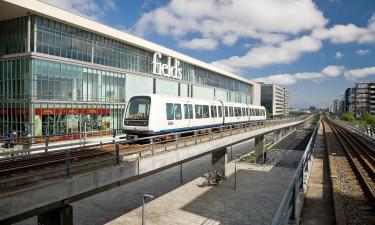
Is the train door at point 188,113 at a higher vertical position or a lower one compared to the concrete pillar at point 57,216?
higher

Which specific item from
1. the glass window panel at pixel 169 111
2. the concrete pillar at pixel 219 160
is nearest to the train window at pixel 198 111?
the glass window panel at pixel 169 111

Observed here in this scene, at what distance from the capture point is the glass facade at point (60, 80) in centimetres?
3584

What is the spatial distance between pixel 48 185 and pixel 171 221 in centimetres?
1186

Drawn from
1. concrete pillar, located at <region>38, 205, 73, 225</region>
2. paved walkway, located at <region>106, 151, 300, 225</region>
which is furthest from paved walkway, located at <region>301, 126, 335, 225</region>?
concrete pillar, located at <region>38, 205, 73, 225</region>

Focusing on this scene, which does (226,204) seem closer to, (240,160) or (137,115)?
(137,115)

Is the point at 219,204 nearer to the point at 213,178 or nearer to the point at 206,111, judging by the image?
the point at 213,178

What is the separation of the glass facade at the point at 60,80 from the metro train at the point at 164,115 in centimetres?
1097

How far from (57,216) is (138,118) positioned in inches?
398

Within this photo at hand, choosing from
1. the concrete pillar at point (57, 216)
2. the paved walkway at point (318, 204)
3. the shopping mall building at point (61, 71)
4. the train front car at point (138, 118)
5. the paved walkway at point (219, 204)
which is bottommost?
the paved walkway at point (219, 204)

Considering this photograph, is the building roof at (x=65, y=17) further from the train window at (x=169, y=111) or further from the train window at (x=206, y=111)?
the train window at (x=169, y=111)

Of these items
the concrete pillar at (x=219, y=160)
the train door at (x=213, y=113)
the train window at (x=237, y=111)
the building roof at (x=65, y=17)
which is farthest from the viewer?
the train window at (x=237, y=111)

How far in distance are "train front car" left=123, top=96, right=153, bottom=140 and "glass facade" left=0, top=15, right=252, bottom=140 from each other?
1198 centimetres

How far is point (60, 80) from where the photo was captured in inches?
1491

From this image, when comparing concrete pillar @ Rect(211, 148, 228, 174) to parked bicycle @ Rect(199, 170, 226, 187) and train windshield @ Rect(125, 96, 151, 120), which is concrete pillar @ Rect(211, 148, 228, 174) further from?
train windshield @ Rect(125, 96, 151, 120)
